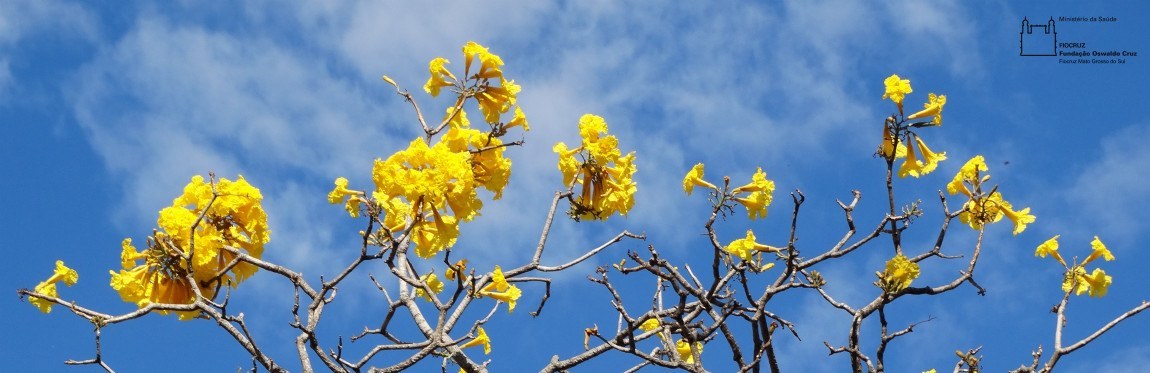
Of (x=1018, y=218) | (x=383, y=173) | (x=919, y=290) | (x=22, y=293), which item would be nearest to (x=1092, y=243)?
(x=1018, y=218)

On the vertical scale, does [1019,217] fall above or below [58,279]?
above

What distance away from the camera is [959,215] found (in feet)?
20.9

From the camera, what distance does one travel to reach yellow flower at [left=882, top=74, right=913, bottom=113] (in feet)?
19.0

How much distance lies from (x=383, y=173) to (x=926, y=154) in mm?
3534

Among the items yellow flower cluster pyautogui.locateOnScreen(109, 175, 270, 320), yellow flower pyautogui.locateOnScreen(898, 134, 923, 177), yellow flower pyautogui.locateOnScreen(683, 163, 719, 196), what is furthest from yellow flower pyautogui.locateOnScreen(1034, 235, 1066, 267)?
yellow flower cluster pyautogui.locateOnScreen(109, 175, 270, 320)

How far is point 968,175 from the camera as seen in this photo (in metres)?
6.45

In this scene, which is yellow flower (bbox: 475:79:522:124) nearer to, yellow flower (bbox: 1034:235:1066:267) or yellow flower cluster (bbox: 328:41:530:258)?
yellow flower cluster (bbox: 328:41:530:258)

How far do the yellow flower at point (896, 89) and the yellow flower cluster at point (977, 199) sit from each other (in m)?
0.84

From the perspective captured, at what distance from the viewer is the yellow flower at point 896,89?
5.80 metres

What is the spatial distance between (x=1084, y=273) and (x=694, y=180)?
274 centimetres

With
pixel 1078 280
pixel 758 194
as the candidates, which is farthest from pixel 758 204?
pixel 1078 280

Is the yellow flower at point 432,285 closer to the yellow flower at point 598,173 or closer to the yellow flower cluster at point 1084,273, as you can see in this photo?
the yellow flower at point 598,173

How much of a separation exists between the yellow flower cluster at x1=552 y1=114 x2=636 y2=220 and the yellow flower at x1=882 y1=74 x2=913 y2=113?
1535mm

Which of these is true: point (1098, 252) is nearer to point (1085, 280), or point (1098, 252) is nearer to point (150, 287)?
point (1085, 280)
